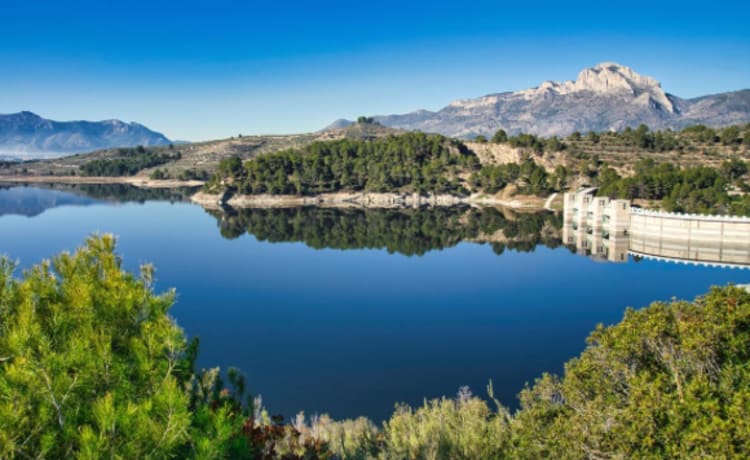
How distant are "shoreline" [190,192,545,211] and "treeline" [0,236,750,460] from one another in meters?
98.7

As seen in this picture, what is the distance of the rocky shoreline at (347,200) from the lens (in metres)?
112

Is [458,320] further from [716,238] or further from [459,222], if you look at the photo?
[459,222]

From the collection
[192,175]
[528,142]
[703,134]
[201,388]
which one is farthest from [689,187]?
[192,175]

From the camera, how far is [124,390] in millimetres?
7348

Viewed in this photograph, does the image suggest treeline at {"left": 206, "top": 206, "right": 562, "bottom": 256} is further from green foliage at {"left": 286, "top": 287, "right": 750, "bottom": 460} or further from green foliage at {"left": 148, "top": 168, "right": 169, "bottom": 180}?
green foliage at {"left": 148, "top": 168, "right": 169, "bottom": 180}

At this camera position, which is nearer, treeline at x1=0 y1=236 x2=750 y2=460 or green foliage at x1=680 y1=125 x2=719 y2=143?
treeline at x1=0 y1=236 x2=750 y2=460

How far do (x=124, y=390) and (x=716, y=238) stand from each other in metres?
65.1

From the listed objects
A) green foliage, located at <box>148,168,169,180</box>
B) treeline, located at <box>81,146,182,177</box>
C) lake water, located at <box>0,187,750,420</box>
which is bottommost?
lake water, located at <box>0,187,750,420</box>

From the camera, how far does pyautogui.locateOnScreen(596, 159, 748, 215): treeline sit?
7350 cm

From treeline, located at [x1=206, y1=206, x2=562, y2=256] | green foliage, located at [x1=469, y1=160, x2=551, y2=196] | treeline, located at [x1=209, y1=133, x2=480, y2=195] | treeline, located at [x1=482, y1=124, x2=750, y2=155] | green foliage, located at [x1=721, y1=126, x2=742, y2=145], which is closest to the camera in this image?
treeline, located at [x1=206, y1=206, x2=562, y2=256]

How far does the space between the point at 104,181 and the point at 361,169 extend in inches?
3367

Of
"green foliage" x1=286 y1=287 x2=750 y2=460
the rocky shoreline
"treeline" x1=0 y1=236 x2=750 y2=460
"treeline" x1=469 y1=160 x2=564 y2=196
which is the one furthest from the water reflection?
"green foliage" x1=286 y1=287 x2=750 y2=460

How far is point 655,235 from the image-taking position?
6538 cm

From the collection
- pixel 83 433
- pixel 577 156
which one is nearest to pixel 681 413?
pixel 83 433
